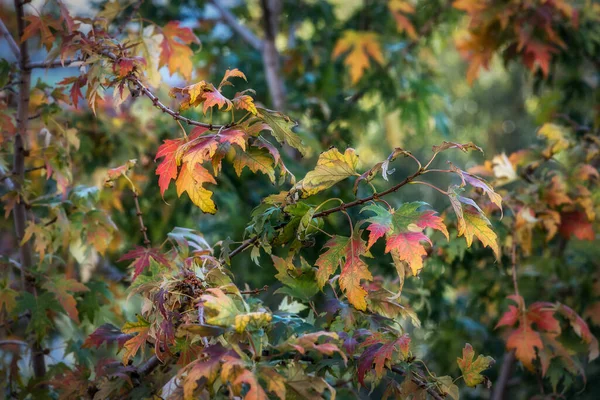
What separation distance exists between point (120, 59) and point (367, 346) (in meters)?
0.73

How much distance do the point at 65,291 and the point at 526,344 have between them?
112 centimetres

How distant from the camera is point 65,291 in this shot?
1550 millimetres

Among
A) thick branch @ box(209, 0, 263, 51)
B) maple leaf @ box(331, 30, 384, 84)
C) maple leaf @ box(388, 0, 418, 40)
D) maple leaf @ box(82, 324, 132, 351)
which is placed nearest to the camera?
maple leaf @ box(82, 324, 132, 351)

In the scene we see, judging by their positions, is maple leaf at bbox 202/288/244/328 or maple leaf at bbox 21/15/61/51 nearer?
maple leaf at bbox 202/288/244/328

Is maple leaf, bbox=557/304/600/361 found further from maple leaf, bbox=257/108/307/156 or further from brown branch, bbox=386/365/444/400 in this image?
maple leaf, bbox=257/108/307/156

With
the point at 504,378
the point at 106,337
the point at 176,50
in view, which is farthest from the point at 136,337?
the point at 504,378

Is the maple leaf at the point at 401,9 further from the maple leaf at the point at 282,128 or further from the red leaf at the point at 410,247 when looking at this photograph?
the red leaf at the point at 410,247

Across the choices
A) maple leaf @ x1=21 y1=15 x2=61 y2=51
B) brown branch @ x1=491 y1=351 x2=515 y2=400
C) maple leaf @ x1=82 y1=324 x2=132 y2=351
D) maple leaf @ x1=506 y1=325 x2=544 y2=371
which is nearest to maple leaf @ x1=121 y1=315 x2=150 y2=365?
maple leaf @ x1=82 y1=324 x2=132 y2=351

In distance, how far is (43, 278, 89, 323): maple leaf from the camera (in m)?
1.53

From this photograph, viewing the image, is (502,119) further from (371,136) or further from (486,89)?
(371,136)

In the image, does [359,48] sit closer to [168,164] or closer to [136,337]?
[168,164]

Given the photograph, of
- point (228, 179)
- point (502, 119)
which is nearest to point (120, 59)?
point (228, 179)

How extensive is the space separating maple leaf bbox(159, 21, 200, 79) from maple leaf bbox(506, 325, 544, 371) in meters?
1.06

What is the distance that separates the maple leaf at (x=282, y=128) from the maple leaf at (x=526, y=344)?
815mm
